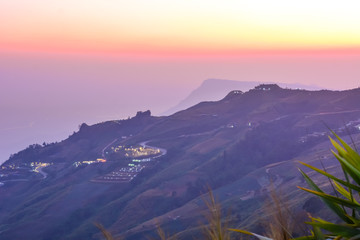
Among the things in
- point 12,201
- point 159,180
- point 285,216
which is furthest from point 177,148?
point 285,216

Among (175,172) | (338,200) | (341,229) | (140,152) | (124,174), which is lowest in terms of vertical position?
(341,229)

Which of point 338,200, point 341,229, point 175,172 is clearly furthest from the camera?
point 175,172

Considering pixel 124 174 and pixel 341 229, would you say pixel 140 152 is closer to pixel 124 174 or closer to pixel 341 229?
pixel 124 174

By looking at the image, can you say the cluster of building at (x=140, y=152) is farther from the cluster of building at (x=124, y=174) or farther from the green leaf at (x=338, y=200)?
the green leaf at (x=338, y=200)

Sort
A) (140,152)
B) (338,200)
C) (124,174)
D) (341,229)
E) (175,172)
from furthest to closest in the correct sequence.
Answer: (140,152) < (124,174) < (175,172) < (338,200) < (341,229)

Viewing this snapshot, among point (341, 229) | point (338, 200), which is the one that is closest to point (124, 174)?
point (338, 200)

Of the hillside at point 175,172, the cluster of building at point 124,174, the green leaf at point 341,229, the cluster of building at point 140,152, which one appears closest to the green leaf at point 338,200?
the green leaf at point 341,229

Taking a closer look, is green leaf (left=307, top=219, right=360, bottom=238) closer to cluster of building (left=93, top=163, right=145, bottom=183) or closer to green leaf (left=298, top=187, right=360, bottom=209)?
green leaf (left=298, top=187, right=360, bottom=209)

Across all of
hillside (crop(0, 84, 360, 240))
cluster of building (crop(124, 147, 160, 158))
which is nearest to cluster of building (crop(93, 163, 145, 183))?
hillside (crop(0, 84, 360, 240))

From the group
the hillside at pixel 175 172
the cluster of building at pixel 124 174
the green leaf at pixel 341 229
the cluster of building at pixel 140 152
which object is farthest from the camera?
the cluster of building at pixel 140 152
